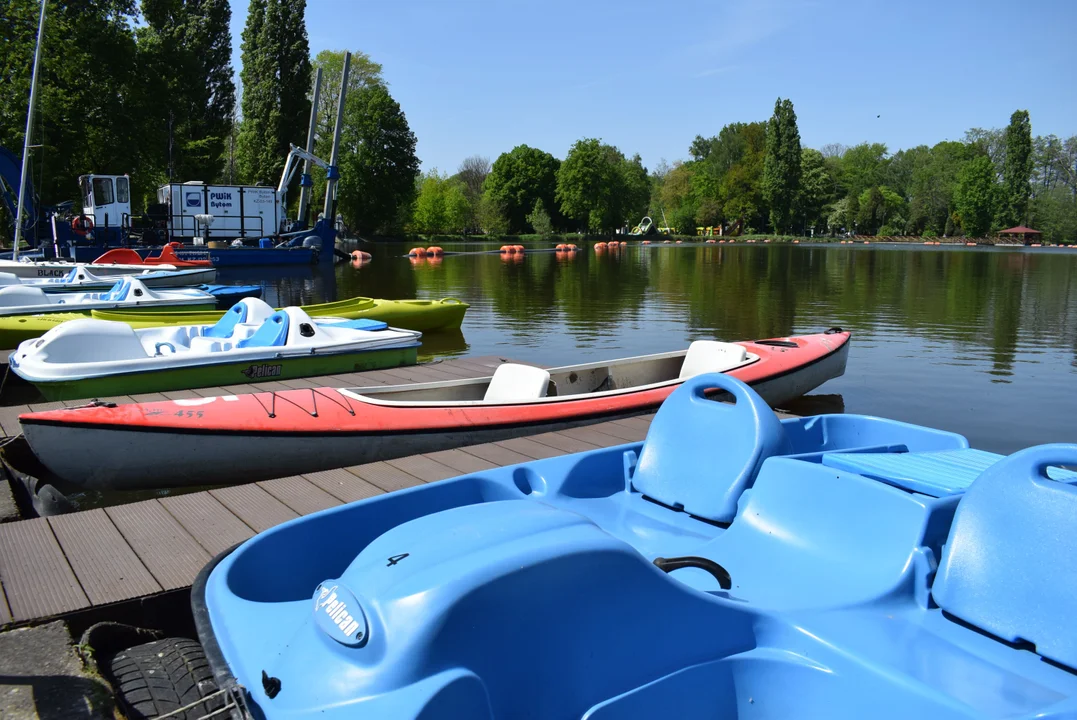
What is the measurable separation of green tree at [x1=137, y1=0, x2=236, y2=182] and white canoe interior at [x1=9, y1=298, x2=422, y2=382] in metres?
32.0

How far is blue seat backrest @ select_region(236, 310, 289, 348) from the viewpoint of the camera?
9227 millimetres

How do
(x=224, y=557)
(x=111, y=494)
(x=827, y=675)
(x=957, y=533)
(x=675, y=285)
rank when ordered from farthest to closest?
(x=675, y=285)
(x=111, y=494)
(x=224, y=557)
(x=957, y=533)
(x=827, y=675)

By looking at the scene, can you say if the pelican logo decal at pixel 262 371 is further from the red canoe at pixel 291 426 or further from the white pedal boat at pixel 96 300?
the white pedal boat at pixel 96 300

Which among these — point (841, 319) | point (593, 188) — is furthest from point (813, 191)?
point (841, 319)

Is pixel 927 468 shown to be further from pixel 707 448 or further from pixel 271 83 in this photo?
pixel 271 83

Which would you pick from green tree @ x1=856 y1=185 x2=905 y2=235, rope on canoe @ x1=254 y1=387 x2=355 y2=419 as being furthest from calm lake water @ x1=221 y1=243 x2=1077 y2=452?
green tree @ x1=856 y1=185 x2=905 y2=235

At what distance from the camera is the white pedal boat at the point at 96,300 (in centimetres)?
1247

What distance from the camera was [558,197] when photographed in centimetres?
8662

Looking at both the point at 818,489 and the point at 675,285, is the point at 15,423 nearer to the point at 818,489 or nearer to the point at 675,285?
the point at 818,489

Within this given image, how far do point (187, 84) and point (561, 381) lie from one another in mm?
41298

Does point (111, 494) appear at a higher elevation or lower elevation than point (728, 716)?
lower

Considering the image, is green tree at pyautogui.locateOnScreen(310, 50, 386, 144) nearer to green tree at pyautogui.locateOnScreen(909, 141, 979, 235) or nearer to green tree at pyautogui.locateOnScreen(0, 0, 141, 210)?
green tree at pyautogui.locateOnScreen(0, 0, 141, 210)

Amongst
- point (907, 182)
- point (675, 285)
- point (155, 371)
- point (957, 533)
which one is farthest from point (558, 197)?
point (957, 533)

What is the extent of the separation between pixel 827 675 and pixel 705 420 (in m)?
1.67
